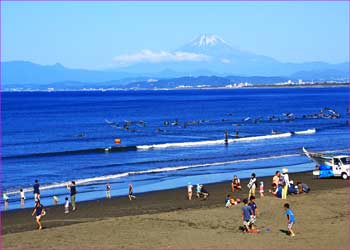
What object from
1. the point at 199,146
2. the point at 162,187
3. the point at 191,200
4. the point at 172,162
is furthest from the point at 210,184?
the point at 199,146

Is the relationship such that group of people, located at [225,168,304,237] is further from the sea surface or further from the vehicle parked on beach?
the sea surface

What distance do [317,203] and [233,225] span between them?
5349 millimetres

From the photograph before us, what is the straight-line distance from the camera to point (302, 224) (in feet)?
73.5

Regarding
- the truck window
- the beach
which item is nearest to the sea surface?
the beach

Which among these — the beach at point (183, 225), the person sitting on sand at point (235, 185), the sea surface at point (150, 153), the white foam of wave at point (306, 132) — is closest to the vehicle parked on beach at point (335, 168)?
the beach at point (183, 225)

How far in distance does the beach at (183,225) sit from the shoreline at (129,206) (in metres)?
0.05

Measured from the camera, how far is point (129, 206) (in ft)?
99.0

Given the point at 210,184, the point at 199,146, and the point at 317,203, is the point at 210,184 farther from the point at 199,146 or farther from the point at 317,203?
the point at 199,146

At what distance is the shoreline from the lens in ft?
86.7

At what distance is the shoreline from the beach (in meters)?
0.05

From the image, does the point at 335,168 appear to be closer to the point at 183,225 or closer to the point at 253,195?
the point at 253,195

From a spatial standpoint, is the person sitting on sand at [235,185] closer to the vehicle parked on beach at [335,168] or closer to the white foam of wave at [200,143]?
the vehicle parked on beach at [335,168]

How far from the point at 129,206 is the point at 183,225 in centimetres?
759

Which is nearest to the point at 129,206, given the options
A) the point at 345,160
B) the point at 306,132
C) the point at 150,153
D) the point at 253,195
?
the point at 253,195
